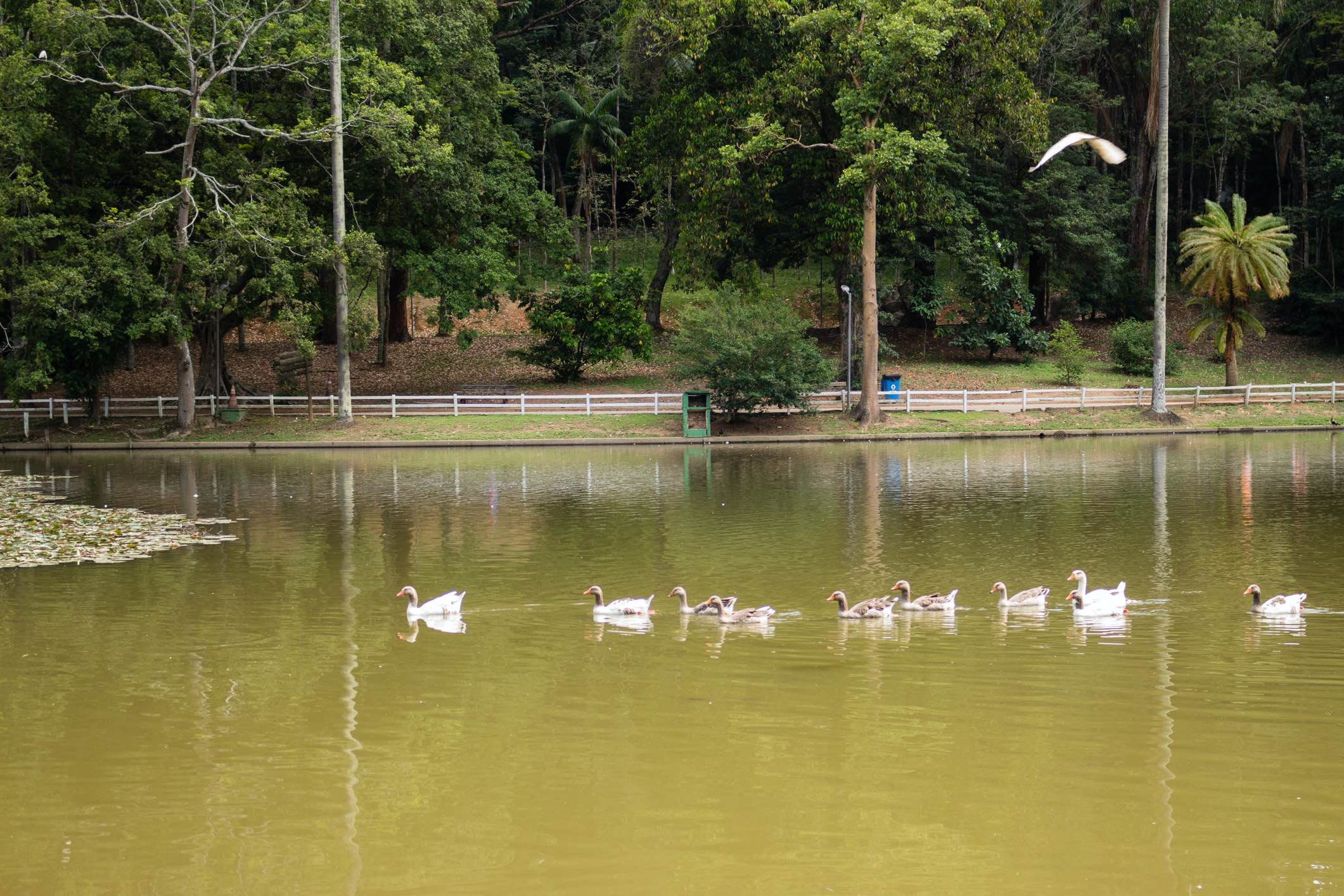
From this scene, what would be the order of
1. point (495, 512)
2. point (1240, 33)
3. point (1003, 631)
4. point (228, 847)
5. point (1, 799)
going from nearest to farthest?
1. point (228, 847)
2. point (1, 799)
3. point (1003, 631)
4. point (495, 512)
5. point (1240, 33)

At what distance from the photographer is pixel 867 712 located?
11.3 meters

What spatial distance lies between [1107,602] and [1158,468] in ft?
58.6

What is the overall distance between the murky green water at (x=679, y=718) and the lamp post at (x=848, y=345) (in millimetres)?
23426

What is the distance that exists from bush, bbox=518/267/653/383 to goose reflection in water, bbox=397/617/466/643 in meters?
35.7

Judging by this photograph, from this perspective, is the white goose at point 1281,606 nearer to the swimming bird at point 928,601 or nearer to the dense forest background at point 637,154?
the swimming bird at point 928,601

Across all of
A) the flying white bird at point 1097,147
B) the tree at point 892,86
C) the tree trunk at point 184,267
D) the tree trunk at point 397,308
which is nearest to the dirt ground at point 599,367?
the tree trunk at point 397,308

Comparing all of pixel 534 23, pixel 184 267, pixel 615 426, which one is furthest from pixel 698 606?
pixel 534 23

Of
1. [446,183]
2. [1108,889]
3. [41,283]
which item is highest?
[446,183]

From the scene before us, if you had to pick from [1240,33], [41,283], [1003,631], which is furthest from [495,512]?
[1240,33]

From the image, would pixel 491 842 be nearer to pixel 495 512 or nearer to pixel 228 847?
pixel 228 847

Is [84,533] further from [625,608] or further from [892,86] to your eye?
[892,86]

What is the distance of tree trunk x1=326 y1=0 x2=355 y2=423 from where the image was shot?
1672 inches

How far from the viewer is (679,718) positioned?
36.9 ft

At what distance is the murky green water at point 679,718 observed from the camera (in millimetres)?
8312
